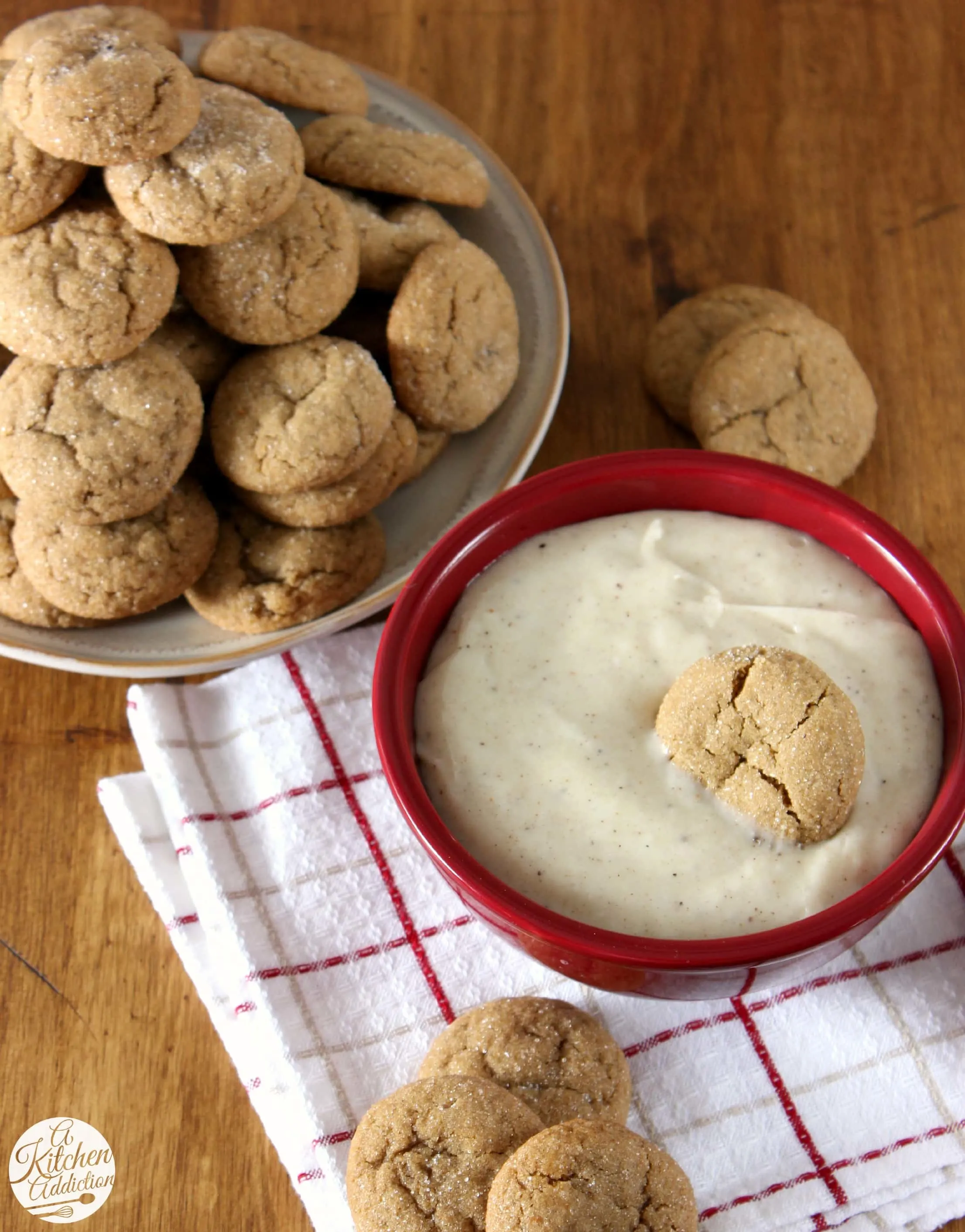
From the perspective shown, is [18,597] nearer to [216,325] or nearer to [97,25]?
[216,325]

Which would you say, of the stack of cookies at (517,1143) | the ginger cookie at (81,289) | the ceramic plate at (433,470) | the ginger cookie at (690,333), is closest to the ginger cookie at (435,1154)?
the stack of cookies at (517,1143)

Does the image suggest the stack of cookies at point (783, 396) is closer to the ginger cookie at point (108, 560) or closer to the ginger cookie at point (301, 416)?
the ginger cookie at point (301, 416)

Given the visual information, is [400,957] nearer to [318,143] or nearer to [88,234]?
[88,234]

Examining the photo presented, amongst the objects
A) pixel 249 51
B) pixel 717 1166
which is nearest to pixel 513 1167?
pixel 717 1166

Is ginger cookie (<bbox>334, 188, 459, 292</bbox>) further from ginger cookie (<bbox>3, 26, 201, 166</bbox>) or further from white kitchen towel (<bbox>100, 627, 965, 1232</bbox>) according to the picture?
white kitchen towel (<bbox>100, 627, 965, 1232</bbox>)

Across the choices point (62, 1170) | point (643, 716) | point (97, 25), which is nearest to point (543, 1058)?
point (643, 716)
